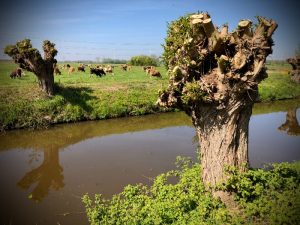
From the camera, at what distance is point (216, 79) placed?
269 inches

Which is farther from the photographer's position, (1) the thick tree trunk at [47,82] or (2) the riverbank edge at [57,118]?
(1) the thick tree trunk at [47,82]

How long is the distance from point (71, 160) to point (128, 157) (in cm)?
268

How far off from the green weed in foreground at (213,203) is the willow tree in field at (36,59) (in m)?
15.0

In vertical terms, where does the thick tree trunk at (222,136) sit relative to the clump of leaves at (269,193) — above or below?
above

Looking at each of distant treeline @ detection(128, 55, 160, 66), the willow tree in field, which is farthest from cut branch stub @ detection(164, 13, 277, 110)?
distant treeline @ detection(128, 55, 160, 66)

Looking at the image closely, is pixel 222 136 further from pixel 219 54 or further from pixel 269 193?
pixel 219 54

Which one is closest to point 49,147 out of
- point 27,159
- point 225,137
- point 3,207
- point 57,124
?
point 27,159

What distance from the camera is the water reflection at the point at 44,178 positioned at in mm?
10773

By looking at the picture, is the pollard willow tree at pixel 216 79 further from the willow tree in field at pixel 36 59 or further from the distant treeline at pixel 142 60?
the distant treeline at pixel 142 60

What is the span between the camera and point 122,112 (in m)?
21.9

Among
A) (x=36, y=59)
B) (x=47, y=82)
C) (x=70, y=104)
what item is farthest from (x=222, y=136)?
(x=47, y=82)

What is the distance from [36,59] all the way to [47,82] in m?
1.92

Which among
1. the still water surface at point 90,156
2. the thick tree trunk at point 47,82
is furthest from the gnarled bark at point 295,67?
the thick tree trunk at point 47,82

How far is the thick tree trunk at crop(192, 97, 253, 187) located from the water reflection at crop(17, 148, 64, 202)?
6.25m
